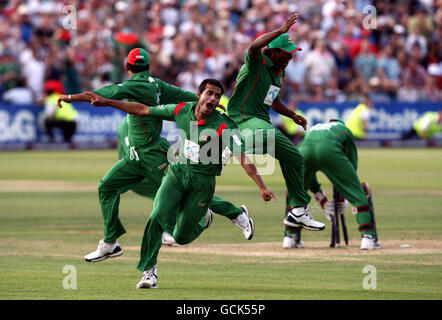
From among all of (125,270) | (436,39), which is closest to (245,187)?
(125,270)

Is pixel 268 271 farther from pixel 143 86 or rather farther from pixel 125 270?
pixel 143 86

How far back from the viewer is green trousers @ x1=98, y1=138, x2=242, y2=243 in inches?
478

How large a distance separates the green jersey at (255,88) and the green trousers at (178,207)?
248 cm

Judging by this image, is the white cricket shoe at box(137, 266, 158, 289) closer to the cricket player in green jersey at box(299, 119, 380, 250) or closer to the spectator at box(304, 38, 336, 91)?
the cricket player in green jersey at box(299, 119, 380, 250)

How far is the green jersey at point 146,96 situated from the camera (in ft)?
39.1

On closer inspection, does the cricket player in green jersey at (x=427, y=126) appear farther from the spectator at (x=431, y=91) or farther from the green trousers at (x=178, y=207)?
the green trousers at (x=178, y=207)

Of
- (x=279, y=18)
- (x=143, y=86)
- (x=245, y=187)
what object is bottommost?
(x=245, y=187)

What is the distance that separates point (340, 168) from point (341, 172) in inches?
Answer: 2.4

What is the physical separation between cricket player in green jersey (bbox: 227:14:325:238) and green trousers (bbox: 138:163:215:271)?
2129mm

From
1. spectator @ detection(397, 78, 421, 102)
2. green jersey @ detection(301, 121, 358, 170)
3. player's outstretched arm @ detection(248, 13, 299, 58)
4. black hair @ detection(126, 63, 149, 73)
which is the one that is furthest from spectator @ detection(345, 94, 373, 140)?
black hair @ detection(126, 63, 149, 73)

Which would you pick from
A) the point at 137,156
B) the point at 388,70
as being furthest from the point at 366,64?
the point at 137,156

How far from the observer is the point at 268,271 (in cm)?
1119
